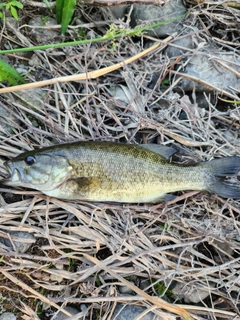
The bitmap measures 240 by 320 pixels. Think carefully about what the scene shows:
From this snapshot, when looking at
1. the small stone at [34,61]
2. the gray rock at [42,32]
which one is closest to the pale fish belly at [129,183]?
the small stone at [34,61]

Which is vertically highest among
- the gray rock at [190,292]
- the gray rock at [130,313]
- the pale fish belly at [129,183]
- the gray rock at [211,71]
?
the gray rock at [211,71]

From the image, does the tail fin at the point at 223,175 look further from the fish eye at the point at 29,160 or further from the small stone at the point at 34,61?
the small stone at the point at 34,61

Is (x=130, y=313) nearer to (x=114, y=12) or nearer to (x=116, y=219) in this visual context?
(x=116, y=219)

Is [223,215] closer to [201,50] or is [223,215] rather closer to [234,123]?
[234,123]

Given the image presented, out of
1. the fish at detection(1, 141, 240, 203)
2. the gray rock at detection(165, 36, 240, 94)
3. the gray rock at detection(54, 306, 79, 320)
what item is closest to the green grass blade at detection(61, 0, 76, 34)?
the gray rock at detection(165, 36, 240, 94)

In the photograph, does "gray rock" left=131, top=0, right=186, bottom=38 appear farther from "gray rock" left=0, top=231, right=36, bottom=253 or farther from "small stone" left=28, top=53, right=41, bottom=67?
"gray rock" left=0, top=231, right=36, bottom=253

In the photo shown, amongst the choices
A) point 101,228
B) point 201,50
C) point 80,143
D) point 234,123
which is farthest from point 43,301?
point 201,50
